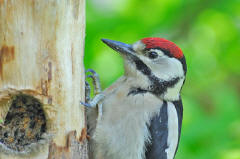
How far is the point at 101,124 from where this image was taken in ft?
9.80

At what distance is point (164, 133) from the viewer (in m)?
3.21

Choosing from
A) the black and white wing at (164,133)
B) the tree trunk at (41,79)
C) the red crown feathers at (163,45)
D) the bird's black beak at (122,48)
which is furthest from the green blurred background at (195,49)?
the tree trunk at (41,79)

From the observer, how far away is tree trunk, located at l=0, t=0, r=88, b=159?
2402 millimetres

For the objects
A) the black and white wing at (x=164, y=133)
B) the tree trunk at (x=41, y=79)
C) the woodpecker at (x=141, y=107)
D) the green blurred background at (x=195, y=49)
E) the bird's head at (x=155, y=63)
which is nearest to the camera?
the tree trunk at (x=41, y=79)

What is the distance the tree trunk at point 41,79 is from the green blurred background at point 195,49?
1757 mm

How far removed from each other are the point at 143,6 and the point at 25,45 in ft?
8.55

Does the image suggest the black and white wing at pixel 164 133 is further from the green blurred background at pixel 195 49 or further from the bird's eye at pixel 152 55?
the green blurred background at pixel 195 49

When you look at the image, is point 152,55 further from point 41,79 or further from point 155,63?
point 41,79

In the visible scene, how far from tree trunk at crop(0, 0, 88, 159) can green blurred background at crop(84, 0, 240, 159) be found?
1.76 meters

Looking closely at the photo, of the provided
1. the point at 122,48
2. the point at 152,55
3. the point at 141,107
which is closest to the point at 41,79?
the point at 141,107

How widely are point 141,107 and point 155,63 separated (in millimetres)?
463

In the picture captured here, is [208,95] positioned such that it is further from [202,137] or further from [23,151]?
[23,151]

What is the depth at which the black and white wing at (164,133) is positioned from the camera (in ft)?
10.3

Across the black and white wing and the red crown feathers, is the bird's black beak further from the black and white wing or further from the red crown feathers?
the black and white wing
